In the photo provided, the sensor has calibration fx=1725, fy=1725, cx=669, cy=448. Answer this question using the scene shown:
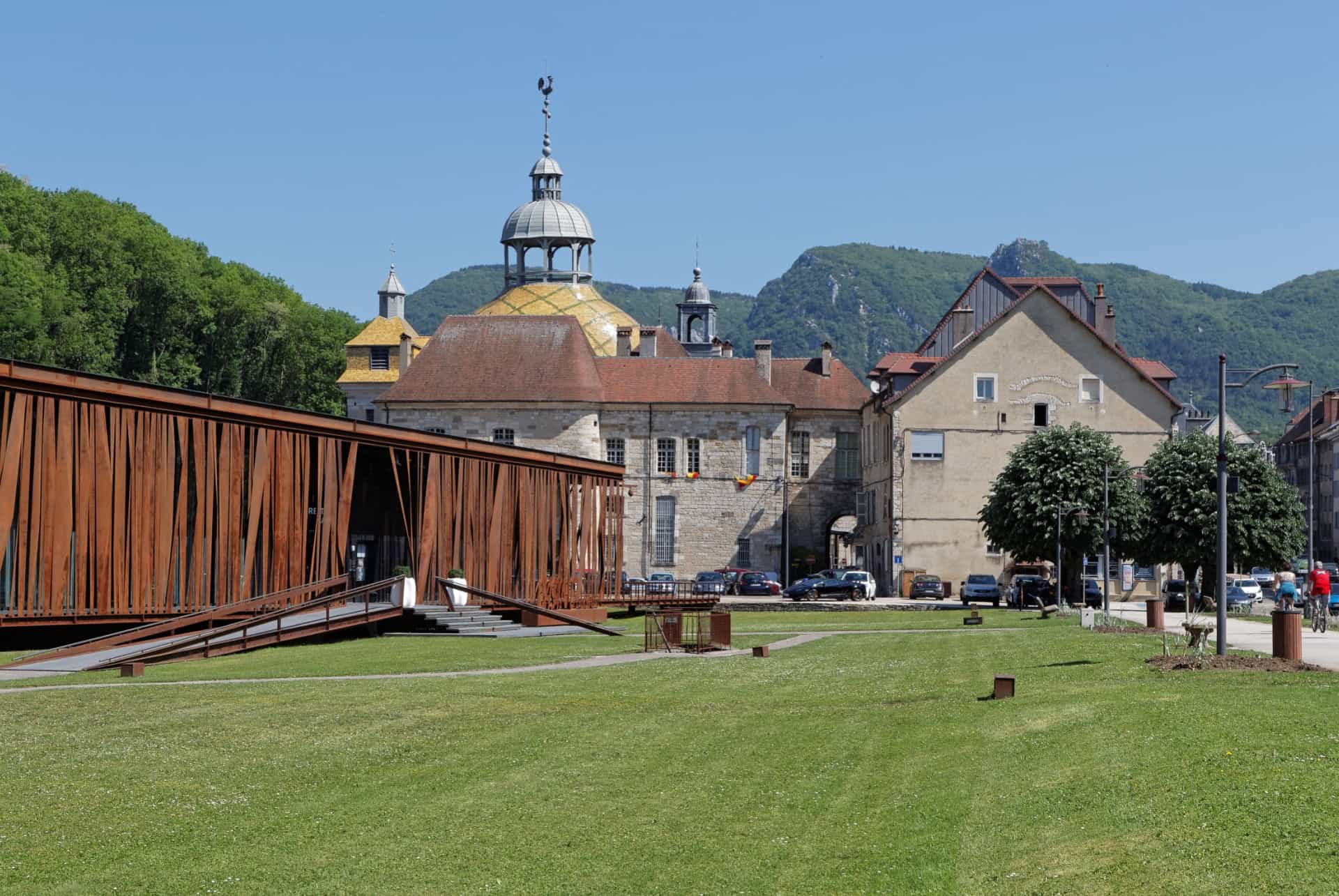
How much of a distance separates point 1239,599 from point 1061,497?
815 centimetres

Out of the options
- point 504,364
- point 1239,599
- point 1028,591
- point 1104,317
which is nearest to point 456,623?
point 1028,591

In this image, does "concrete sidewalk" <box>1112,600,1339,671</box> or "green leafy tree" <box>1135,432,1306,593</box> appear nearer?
"concrete sidewalk" <box>1112,600,1339,671</box>

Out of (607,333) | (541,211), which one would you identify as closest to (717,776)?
(607,333)

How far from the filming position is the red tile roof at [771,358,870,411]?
91.1m

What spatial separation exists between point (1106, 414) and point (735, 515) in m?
19.8

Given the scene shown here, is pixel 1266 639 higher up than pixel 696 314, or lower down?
lower down

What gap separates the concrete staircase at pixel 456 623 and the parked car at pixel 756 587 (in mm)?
34657

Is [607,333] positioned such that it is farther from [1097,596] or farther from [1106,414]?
[1097,596]

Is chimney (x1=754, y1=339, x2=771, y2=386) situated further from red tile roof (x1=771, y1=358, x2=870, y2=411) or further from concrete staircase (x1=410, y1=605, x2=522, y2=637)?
concrete staircase (x1=410, y1=605, x2=522, y2=637)

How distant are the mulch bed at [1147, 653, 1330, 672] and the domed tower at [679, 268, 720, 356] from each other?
348 ft

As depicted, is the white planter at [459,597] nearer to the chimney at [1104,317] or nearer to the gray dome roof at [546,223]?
the chimney at [1104,317]

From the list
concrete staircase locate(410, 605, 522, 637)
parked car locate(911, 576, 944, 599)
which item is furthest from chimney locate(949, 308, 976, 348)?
concrete staircase locate(410, 605, 522, 637)

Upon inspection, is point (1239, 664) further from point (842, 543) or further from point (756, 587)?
point (842, 543)

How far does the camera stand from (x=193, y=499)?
128 ft
